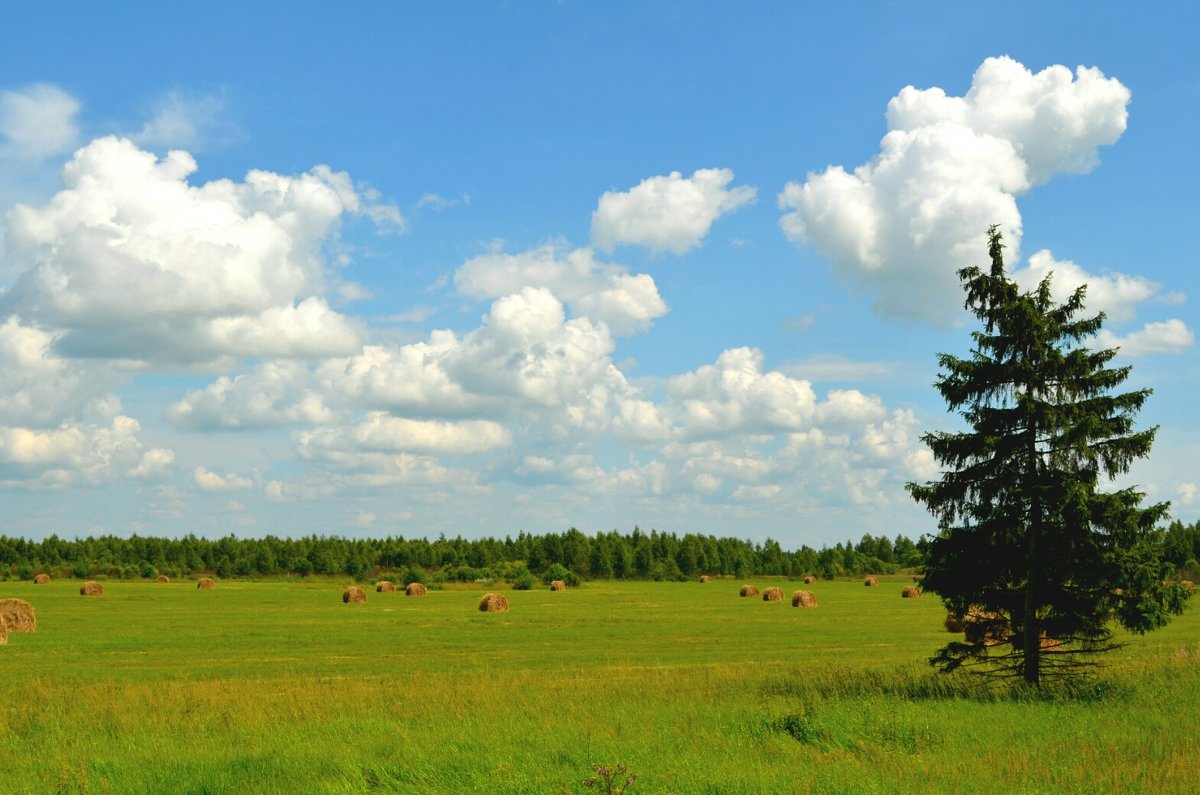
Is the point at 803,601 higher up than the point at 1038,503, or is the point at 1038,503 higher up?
the point at 1038,503

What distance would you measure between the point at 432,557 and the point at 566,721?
165 meters

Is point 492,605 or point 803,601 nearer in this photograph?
point 492,605

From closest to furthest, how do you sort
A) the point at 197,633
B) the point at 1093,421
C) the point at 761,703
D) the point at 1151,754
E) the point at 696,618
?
the point at 1151,754, the point at 761,703, the point at 1093,421, the point at 197,633, the point at 696,618

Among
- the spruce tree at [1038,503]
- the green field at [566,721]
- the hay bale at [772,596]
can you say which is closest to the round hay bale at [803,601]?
the hay bale at [772,596]

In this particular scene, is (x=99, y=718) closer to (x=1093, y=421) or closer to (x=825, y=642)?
(x=1093, y=421)

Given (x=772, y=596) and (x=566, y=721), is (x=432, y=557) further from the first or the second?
(x=566, y=721)

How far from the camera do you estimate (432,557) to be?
176500mm

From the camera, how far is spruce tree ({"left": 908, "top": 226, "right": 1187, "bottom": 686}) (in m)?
20.0

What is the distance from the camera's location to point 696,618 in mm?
52094

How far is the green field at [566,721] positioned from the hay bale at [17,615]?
325 inches

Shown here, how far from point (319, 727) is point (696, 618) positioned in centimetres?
3801

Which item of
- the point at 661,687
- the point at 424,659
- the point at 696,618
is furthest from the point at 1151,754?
the point at 696,618

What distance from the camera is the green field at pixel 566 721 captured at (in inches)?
492

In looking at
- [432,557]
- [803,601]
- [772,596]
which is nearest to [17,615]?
[803,601]
